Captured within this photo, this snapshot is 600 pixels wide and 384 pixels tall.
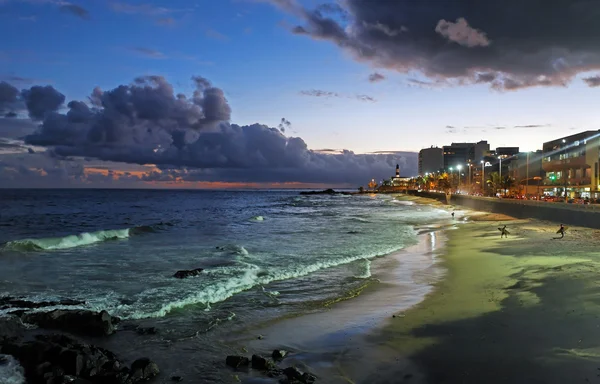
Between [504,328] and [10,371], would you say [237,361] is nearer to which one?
[10,371]

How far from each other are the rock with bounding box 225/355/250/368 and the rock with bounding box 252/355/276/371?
0.57 feet

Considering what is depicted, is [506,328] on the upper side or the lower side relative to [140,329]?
upper

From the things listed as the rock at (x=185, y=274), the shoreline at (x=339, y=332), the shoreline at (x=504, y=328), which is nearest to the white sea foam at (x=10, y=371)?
the shoreline at (x=339, y=332)

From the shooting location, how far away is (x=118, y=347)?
919 centimetres

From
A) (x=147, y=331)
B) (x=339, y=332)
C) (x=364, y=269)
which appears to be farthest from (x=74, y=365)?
(x=364, y=269)

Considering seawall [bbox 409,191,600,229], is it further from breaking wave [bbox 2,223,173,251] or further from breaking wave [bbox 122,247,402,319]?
breaking wave [bbox 2,223,173,251]

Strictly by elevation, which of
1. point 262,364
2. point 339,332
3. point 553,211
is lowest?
point 339,332

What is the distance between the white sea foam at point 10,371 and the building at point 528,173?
109218 millimetres

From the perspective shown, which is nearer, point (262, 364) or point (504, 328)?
point (262, 364)

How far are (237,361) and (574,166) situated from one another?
302ft

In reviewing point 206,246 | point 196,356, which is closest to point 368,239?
point 206,246

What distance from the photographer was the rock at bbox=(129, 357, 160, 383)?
288 inches

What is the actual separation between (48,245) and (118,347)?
915 inches

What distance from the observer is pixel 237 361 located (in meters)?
7.87
